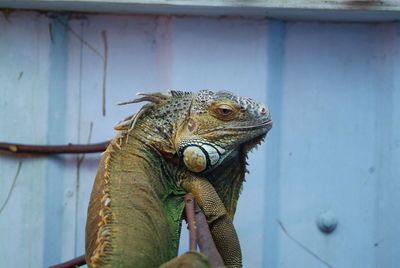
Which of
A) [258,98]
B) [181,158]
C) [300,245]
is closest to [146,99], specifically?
[181,158]

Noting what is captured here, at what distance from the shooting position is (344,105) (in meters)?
4.85

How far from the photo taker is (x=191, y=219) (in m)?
2.98

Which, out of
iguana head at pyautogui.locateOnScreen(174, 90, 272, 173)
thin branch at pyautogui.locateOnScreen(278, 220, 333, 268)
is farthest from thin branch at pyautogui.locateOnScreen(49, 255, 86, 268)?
iguana head at pyautogui.locateOnScreen(174, 90, 272, 173)

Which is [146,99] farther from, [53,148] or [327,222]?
[327,222]

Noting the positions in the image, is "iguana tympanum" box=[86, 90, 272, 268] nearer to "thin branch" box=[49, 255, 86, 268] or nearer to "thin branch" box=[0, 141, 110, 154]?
"thin branch" box=[49, 255, 86, 268]

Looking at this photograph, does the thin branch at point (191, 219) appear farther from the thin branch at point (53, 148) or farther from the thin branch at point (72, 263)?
the thin branch at point (53, 148)

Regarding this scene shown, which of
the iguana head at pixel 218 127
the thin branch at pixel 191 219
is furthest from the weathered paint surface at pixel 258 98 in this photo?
the thin branch at pixel 191 219

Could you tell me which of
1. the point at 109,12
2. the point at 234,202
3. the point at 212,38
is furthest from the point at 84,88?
the point at 234,202

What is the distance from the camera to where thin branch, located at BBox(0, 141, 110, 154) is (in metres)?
4.68

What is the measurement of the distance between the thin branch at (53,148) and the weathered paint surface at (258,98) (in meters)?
0.08

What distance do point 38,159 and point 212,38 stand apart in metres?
1.32

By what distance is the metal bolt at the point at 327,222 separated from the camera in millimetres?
4738

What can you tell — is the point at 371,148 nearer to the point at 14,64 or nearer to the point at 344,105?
the point at 344,105

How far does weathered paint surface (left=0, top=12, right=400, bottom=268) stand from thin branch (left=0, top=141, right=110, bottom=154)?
3.1 inches
